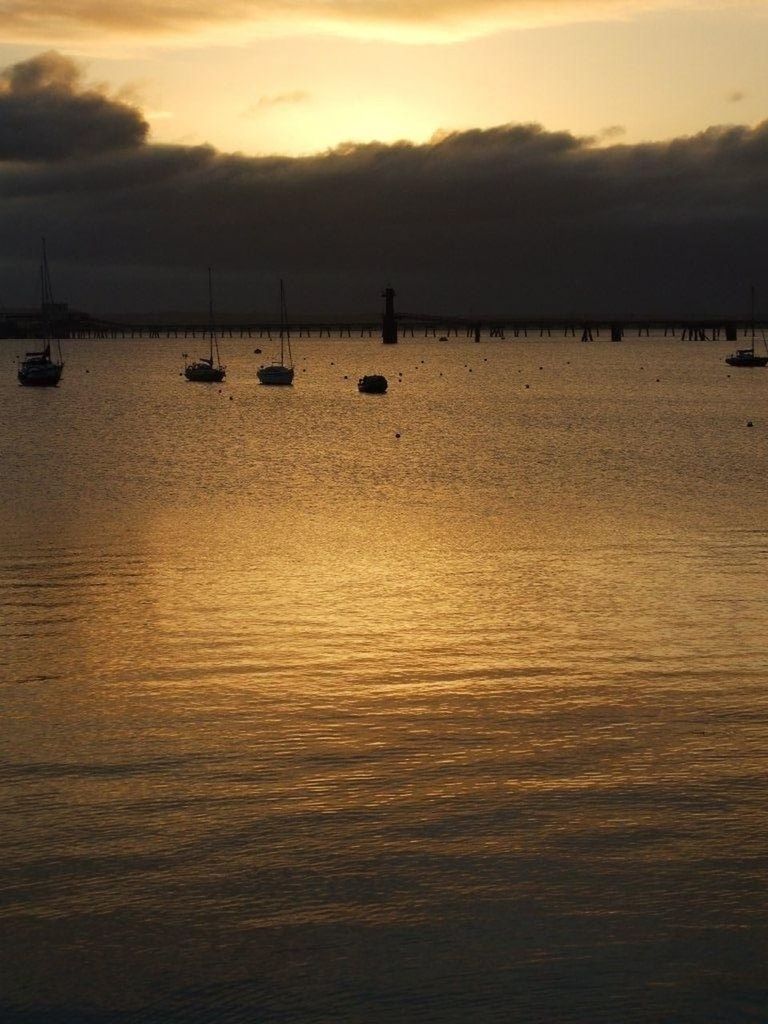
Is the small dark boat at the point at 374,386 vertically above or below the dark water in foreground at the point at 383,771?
above

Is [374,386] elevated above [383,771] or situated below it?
above

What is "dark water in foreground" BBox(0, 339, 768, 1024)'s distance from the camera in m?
10.1

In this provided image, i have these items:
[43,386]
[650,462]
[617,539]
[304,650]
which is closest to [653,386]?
[43,386]

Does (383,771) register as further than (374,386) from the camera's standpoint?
No

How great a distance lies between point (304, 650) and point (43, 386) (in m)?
123

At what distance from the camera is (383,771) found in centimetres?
1448

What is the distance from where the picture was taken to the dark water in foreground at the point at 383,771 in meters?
10.1

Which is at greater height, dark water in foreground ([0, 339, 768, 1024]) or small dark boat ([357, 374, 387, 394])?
small dark boat ([357, 374, 387, 394])

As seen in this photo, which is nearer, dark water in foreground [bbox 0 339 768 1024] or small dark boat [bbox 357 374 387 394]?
dark water in foreground [bbox 0 339 768 1024]

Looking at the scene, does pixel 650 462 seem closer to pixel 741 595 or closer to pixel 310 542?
pixel 310 542

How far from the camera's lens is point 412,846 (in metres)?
12.4

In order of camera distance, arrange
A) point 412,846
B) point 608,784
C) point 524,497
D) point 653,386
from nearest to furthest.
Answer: point 412,846 < point 608,784 < point 524,497 < point 653,386

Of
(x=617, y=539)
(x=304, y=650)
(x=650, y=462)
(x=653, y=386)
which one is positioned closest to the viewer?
(x=304, y=650)

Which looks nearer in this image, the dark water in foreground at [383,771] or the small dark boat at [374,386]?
the dark water in foreground at [383,771]
